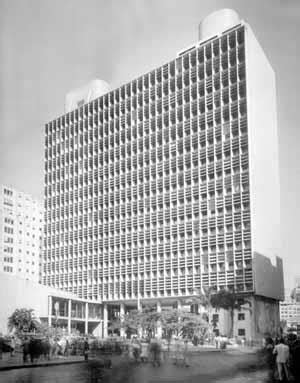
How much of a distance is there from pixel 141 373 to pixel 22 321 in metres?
12.5

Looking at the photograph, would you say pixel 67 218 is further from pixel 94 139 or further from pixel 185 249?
pixel 185 249

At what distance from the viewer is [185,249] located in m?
72.7

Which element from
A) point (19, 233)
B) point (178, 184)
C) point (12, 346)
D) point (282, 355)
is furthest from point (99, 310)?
point (282, 355)

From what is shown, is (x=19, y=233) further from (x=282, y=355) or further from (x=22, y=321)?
(x=282, y=355)

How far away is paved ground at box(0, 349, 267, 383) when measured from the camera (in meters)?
22.3

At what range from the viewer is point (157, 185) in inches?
3115

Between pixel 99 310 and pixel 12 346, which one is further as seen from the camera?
pixel 99 310

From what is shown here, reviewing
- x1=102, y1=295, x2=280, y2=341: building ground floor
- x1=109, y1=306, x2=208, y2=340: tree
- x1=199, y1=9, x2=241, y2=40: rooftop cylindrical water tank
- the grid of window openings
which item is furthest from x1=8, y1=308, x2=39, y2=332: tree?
x1=199, y1=9, x2=241, y2=40: rooftop cylindrical water tank

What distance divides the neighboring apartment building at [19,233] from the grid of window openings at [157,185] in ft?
59.0

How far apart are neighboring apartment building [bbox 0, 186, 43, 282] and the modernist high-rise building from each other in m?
19.9

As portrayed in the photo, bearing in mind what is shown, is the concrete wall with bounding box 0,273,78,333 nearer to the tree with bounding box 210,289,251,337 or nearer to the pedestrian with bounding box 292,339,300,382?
the pedestrian with bounding box 292,339,300,382

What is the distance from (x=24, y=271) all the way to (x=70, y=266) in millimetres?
29882

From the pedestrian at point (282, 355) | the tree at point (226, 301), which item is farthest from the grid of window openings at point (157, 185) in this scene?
the pedestrian at point (282, 355)

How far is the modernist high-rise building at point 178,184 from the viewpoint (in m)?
68.7
